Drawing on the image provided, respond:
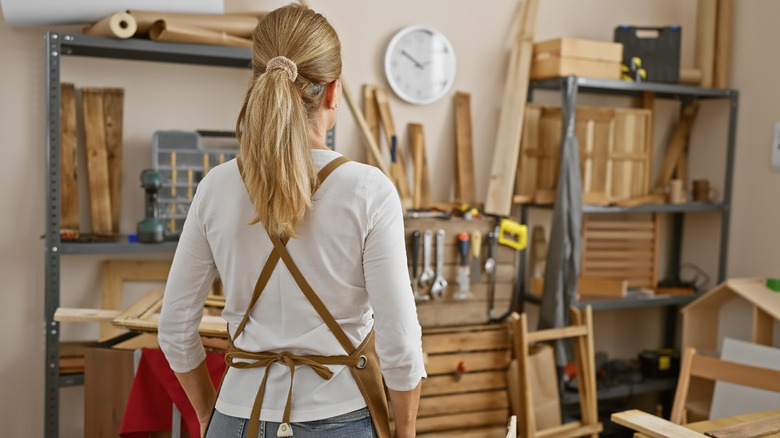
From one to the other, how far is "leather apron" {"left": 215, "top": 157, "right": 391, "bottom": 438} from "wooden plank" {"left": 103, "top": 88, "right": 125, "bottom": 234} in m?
1.69

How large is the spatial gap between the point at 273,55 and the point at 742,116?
9.84ft

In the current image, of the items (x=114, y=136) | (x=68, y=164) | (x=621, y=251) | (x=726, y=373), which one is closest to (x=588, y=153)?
(x=621, y=251)

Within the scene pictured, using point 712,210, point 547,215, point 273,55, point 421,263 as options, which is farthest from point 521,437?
point 273,55

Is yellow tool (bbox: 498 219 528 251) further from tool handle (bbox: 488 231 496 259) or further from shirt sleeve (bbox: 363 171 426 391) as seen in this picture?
shirt sleeve (bbox: 363 171 426 391)

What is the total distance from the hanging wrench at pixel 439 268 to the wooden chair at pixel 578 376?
0.35 meters

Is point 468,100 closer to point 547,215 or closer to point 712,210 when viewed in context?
point 547,215

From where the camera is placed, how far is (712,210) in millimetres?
3641

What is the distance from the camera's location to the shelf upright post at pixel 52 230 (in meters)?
2.52

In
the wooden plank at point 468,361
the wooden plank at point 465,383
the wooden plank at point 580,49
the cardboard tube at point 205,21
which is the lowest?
the wooden plank at point 465,383

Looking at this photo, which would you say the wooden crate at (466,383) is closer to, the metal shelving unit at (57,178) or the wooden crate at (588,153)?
the wooden crate at (588,153)

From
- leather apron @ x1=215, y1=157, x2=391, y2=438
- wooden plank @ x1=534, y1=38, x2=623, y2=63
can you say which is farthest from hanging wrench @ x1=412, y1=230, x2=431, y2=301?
leather apron @ x1=215, y1=157, x2=391, y2=438

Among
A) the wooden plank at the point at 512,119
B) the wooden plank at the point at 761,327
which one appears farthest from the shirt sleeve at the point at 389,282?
the wooden plank at the point at 761,327

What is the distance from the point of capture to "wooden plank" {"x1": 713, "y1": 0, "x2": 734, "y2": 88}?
11.9 feet

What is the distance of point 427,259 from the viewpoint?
3.00 m
